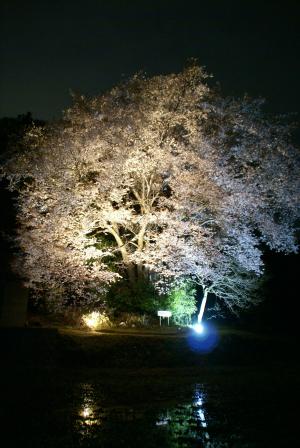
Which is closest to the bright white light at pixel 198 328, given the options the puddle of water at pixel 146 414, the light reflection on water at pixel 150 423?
the puddle of water at pixel 146 414

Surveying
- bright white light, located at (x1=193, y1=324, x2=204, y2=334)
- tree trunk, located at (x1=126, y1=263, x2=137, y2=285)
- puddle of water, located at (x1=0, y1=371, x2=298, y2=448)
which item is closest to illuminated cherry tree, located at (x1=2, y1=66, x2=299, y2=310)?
tree trunk, located at (x1=126, y1=263, x2=137, y2=285)

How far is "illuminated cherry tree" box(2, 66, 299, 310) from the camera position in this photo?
A: 18078 mm

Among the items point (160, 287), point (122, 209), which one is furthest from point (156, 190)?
point (160, 287)

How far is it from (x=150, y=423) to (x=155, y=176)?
525 inches

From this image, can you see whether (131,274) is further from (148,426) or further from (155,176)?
(148,426)

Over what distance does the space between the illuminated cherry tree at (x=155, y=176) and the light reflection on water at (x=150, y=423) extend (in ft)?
30.4

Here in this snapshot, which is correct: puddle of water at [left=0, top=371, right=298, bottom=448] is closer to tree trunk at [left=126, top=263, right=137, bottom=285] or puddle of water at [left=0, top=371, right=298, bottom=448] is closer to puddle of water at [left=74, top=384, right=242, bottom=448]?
puddle of water at [left=74, top=384, right=242, bottom=448]

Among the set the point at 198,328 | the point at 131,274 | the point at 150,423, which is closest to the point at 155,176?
the point at 131,274

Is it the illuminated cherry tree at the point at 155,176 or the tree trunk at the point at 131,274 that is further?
the tree trunk at the point at 131,274

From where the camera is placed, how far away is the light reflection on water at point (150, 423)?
6935mm

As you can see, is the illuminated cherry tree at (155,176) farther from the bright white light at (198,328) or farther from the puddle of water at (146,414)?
the puddle of water at (146,414)

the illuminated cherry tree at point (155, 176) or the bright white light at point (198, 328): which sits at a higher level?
the illuminated cherry tree at point (155, 176)

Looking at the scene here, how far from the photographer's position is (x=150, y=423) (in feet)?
25.7

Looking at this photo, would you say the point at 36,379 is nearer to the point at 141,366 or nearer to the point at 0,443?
the point at 141,366
